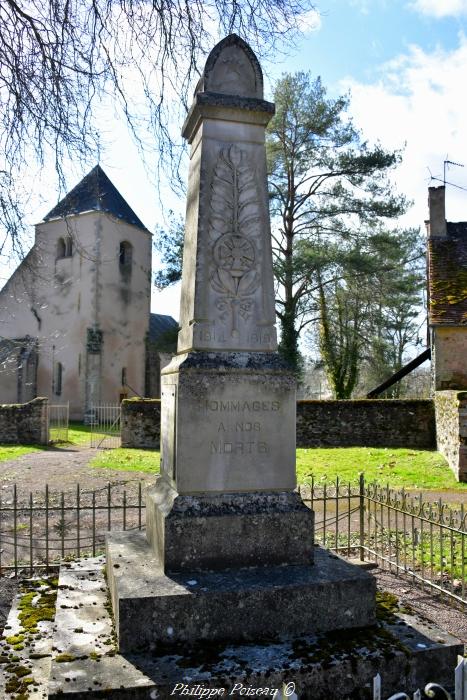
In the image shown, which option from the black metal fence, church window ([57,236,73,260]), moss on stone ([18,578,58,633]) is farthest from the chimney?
moss on stone ([18,578,58,633])

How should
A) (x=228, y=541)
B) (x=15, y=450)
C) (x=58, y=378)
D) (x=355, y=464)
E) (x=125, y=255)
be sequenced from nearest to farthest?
(x=228, y=541) → (x=355, y=464) → (x=15, y=450) → (x=58, y=378) → (x=125, y=255)

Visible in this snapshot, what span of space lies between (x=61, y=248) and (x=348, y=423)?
18.7 metres

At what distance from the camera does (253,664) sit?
2916mm

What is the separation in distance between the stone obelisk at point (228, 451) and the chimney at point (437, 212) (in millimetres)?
Answer: 18394

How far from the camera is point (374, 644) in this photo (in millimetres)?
3168

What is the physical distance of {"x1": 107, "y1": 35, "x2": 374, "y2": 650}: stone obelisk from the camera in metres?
3.25

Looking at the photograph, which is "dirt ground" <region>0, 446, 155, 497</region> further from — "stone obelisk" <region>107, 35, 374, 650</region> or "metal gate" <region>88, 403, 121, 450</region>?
"stone obelisk" <region>107, 35, 374, 650</region>

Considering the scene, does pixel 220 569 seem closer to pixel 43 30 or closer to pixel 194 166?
pixel 194 166

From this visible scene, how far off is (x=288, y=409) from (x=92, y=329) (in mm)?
25779

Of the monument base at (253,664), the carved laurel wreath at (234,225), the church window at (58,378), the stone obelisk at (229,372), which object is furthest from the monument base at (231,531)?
the church window at (58,378)

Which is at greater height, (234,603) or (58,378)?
(58,378)

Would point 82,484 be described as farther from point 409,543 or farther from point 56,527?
point 409,543

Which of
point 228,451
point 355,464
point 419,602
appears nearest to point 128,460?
point 355,464

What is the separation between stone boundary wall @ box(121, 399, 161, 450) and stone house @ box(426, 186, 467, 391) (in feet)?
29.6
